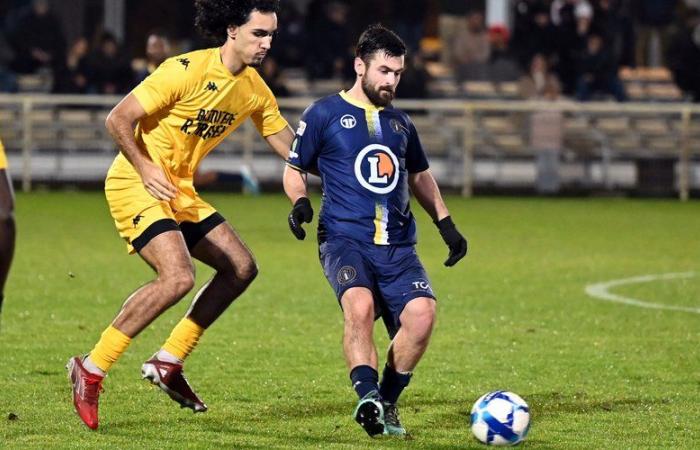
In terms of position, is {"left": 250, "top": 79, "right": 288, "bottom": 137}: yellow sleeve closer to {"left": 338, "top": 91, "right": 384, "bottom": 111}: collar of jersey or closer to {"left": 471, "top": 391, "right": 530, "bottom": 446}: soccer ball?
{"left": 338, "top": 91, "right": 384, "bottom": 111}: collar of jersey

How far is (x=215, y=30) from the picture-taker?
7637 mm

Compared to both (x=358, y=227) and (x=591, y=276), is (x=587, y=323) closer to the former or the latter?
(x=591, y=276)

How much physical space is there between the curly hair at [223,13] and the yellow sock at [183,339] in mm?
1417

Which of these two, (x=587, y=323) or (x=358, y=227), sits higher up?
(x=358, y=227)

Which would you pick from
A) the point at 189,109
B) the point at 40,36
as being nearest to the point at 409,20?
the point at 40,36

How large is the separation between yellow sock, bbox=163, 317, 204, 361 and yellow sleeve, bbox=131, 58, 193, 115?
1.09 metres

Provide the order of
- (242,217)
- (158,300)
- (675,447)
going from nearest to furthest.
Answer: (675,447) < (158,300) < (242,217)

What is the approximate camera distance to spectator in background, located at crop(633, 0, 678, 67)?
91.1 feet

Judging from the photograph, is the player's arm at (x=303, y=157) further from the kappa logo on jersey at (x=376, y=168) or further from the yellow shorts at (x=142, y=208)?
the yellow shorts at (x=142, y=208)

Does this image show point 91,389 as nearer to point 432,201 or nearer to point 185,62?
point 185,62

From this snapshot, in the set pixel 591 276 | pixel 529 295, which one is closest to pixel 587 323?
pixel 529 295

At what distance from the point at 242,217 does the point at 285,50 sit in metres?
6.66

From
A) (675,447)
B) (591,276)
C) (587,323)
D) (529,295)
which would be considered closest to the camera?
(675,447)

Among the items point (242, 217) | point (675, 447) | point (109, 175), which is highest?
point (109, 175)
